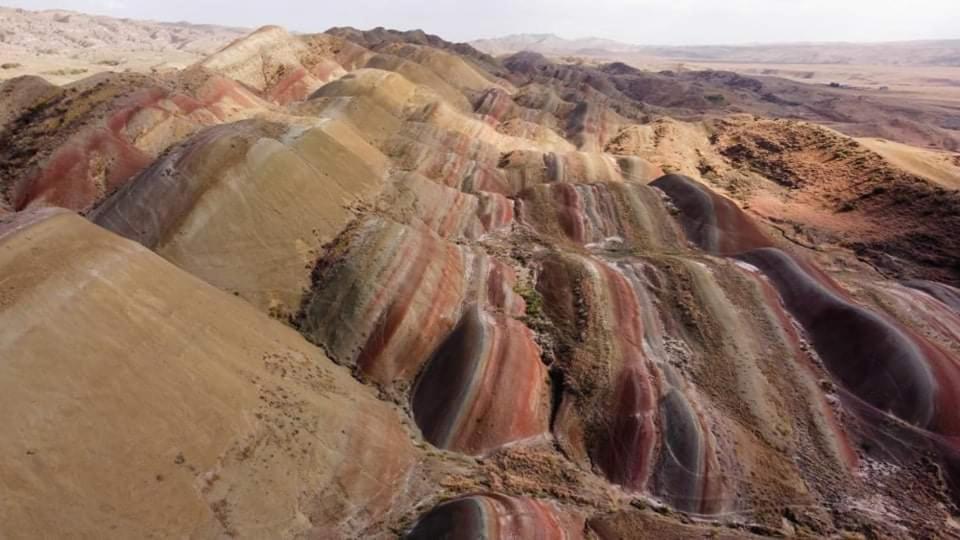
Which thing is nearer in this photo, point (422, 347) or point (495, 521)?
point (495, 521)

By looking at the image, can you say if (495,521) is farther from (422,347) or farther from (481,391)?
(422,347)

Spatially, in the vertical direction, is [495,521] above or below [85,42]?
below

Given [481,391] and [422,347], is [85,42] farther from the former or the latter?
[481,391]

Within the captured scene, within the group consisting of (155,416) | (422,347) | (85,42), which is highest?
(85,42)

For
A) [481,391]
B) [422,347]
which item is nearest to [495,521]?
[481,391]

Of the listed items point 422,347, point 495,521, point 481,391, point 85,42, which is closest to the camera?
point 495,521

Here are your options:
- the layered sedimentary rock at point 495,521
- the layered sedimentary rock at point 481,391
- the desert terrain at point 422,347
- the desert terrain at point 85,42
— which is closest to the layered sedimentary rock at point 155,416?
the desert terrain at point 422,347

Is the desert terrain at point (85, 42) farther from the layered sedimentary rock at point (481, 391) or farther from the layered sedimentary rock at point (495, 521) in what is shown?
the layered sedimentary rock at point (495, 521)

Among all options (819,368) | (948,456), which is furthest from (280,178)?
(948,456)

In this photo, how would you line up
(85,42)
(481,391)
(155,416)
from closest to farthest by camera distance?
(155,416) < (481,391) < (85,42)

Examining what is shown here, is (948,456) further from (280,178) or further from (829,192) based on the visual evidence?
(829,192)
